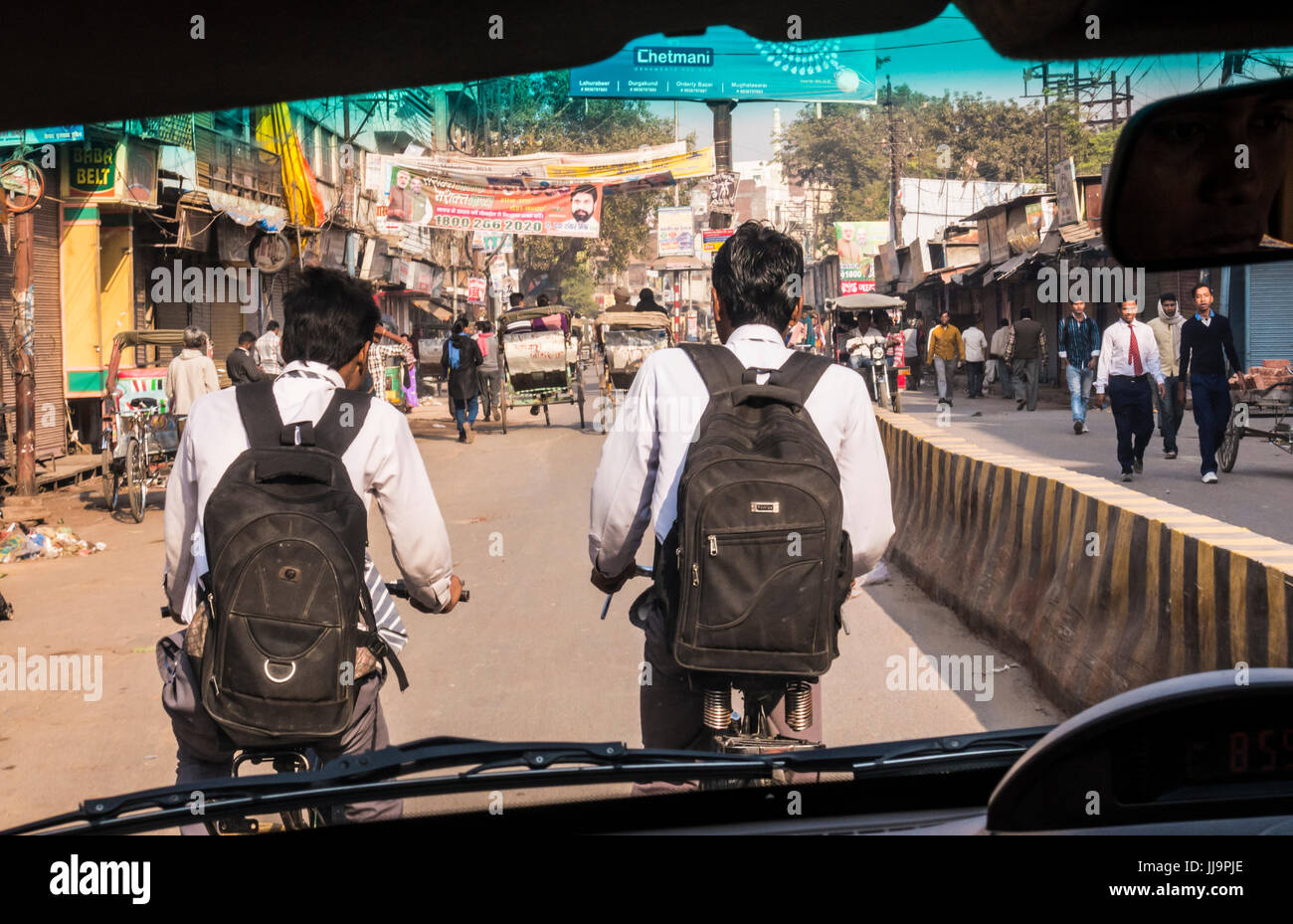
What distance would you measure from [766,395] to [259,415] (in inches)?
45.9

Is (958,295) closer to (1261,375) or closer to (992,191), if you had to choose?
(992,191)

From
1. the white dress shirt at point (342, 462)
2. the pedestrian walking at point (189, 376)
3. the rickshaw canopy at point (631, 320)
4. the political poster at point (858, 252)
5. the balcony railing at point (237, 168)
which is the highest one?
the political poster at point (858, 252)

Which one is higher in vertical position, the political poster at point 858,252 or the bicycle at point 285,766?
the political poster at point 858,252

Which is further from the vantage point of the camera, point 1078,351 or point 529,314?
point 529,314

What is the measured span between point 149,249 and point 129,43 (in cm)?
1817

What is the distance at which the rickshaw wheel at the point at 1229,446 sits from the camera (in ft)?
47.3

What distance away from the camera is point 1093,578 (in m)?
5.94

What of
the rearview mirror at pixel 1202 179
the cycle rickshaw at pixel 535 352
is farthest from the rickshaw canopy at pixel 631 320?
the rearview mirror at pixel 1202 179

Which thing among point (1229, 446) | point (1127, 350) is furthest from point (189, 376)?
point (1229, 446)

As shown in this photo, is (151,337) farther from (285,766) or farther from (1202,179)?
(1202,179)

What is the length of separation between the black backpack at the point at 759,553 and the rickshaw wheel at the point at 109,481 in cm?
1139

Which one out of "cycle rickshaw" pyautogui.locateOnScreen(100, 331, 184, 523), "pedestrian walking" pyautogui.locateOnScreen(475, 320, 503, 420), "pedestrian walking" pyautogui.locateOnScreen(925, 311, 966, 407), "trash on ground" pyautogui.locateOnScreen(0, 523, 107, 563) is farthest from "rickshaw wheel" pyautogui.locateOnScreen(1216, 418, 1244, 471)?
"pedestrian walking" pyautogui.locateOnScreen(925, 311, 966, 407)

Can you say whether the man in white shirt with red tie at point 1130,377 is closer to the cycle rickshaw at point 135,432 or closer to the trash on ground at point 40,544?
the cycle rickshaw at point 135,432

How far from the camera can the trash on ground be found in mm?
10859
